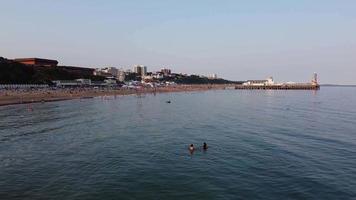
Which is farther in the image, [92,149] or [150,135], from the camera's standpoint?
[150,135]

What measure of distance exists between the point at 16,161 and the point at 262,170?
1966 cm

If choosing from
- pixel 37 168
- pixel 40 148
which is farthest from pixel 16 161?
pixel 40 148

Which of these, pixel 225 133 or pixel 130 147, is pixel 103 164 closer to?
pixel 130 147

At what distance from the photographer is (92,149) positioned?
3372 cm

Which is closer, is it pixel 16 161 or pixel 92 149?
pixel 16 161

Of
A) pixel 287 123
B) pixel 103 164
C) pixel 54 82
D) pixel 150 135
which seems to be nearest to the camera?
pixel 103 164

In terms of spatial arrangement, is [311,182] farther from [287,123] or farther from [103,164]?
[287,123]

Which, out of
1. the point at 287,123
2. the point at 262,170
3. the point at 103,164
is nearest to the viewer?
the point at 262,170

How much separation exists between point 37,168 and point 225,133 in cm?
2437

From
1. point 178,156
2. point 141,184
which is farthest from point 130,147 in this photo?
point 141,184

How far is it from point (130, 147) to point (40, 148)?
8728 mm

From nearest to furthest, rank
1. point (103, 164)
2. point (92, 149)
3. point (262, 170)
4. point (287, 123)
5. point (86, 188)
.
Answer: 1. point (86, 188)
2. point (262, 170)
3. point (103, 164)
4. point (92, 149)
5. point (287, 123)

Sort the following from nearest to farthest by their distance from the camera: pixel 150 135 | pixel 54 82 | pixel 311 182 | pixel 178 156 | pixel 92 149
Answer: pixel 311 182
pixel 178 156
pixel 92 149
pixel 150 135
pixel 54 82

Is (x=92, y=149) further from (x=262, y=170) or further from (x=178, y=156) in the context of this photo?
(x=262, y=170)
